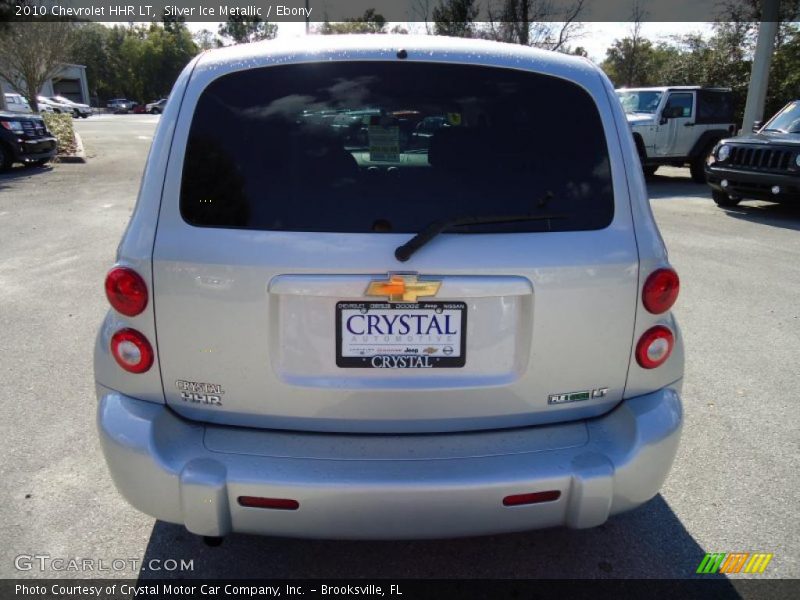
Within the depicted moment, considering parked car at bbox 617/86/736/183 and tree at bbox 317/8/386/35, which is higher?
tree at bbox 317/8/386/35

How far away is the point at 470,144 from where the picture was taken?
2168 millimetres

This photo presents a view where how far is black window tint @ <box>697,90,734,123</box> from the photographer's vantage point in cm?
1490

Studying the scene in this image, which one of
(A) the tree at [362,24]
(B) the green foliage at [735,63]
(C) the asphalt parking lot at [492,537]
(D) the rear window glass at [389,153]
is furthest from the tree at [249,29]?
(D) the rear window glass at [389,153]

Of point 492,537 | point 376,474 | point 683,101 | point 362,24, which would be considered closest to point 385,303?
point 376,474

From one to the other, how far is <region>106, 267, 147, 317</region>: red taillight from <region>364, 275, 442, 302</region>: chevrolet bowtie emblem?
0.76m

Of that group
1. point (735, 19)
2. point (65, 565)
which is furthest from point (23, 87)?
point (65, 565)

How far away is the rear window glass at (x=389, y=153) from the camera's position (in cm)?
208

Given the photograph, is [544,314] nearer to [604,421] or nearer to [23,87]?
[604,421]

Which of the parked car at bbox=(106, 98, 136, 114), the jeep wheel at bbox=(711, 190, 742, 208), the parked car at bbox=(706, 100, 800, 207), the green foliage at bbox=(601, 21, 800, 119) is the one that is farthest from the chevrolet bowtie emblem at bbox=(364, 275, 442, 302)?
the parked car at bbox=(106, 98, 136, 114)

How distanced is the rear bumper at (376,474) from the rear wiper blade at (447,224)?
640 millimetres

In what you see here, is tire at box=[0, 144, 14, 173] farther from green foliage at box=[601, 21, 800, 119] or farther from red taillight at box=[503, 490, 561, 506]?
green foliage at box=[601, 21, 800, 119]

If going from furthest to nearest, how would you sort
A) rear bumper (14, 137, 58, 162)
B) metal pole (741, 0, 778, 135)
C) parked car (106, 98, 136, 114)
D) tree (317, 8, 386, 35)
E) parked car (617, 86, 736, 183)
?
1. parked car (106, 98, 136, 114)
2. tree (317, 8, 386, 35)
3. metal pole (741, 0, 778, 135)
4. parked car (617, 86, 736, 183)
5. rear bumper (14, 137, 58, 162)

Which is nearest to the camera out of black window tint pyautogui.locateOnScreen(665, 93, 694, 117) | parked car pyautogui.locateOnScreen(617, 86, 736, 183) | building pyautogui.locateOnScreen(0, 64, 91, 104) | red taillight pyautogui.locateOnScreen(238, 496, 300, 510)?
red taillight pyautogui.locateOnScreen(238, 496, 300, 510)

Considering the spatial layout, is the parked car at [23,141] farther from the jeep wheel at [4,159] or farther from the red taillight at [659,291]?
the red taillight at [659,291]
